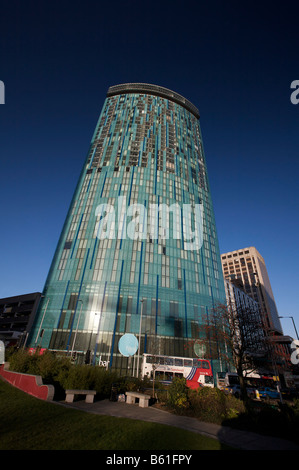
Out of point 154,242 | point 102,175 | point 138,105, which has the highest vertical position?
point 138,105

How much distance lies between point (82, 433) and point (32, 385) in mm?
8972

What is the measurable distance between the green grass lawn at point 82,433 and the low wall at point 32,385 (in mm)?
2177

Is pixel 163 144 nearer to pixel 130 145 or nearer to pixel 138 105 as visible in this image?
pixel 130 145

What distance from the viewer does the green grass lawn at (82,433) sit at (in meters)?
7.62

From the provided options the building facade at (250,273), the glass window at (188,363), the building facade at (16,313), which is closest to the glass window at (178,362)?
the glass window at (188,363)

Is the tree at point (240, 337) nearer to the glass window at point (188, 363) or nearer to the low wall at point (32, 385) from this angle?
the glass window at point (188, 363)

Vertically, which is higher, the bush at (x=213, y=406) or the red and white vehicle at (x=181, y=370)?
the red and white vehicle at (x=181, y=370)

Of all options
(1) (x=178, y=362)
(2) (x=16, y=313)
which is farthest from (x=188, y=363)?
(2) (x=16, y=313)

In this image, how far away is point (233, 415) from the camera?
1215 cm

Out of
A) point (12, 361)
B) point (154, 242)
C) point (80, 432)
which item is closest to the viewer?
point (80, 432)

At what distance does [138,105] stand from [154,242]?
5828cm

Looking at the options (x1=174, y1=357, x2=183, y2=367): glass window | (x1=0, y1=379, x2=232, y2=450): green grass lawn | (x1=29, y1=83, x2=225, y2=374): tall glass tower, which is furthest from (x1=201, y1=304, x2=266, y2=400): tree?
(x1=0, y1=379, x2=232, y2=450): green grass lawn

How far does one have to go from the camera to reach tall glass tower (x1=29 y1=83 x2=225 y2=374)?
4712cm
